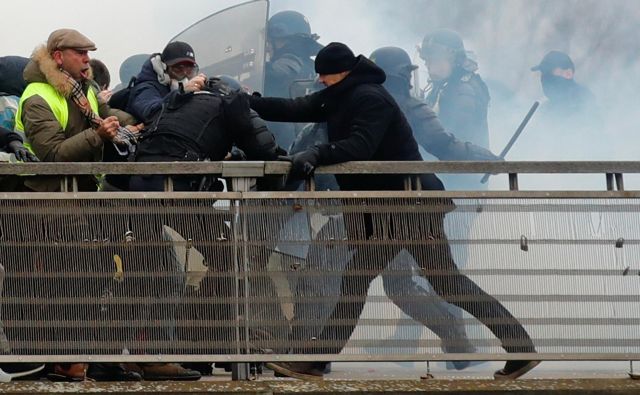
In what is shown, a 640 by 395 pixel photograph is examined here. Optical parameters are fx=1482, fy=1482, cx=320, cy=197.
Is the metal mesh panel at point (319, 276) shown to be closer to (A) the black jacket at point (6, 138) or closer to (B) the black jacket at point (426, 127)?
(A) the black jacket at point (6, 138)

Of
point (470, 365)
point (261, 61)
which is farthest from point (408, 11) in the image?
point (470, 365)

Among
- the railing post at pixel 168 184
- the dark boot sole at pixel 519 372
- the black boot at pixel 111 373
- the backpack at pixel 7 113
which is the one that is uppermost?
the backpack at pixel 7 113

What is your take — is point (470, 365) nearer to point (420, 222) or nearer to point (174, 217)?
point (420, 222)

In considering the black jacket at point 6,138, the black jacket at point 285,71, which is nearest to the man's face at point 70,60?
the black jacket at point 6,138

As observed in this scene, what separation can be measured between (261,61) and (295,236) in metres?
5.65

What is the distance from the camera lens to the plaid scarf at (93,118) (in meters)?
6.05

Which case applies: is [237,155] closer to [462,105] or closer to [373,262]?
[373,262]

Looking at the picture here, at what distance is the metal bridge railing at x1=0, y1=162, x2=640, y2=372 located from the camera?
18.0 ft

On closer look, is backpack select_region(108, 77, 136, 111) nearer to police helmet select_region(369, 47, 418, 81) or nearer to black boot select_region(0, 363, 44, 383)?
black boot select_region(0, 363, 44, 383)

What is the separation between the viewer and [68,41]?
20.1 ft

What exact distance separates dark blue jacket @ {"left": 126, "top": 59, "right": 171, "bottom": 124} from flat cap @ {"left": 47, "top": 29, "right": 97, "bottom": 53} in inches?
14.8

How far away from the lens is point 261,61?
1105cm

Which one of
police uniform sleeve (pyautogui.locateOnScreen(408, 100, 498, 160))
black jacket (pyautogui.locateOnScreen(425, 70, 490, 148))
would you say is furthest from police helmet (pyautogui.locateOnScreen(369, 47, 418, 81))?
black jacket (pyautogui.locateOnScreen(425, 70, 490, 148))

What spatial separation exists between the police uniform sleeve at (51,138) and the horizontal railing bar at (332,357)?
87 cm
